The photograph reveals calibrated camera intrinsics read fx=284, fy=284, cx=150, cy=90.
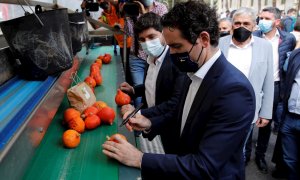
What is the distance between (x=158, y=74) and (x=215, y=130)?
1.07m

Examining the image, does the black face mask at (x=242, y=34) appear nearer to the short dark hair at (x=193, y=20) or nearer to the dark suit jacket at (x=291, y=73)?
the dark suit jacket at (x=291, y=73)

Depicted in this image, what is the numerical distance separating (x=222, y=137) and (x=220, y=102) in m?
0.16

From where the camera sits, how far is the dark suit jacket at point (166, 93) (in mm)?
2146

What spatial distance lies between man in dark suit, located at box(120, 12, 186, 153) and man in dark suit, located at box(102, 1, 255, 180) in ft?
1.92

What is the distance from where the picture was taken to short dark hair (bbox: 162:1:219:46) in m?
1.41

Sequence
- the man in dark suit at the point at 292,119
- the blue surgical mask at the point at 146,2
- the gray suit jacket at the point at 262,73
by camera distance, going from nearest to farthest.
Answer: the gray suit jacket at the point at 262,73 → the man in dark suit at the point at 292,119 → the blue surgical mask at the point at 146,2

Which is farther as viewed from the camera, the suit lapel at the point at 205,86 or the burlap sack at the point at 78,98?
the burlap sack at the point at 78,98

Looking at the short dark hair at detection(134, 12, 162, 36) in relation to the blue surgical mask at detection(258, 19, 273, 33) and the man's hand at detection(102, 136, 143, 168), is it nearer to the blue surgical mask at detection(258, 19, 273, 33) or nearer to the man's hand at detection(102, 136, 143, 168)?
the man's hand at detection(102, 136, 143, 168)

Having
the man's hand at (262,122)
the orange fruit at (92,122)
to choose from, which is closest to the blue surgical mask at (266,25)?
the man's hand at (262,122)

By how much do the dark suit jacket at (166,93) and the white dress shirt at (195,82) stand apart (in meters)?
0.42

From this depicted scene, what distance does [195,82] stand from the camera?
62.2 inches

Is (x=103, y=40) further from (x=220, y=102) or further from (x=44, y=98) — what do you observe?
(x=220, y=102)

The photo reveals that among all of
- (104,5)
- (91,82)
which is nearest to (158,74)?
(91,82)

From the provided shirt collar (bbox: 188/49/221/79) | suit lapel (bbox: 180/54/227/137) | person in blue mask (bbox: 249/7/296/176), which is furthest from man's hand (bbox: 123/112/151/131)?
person in blue mask (bbox: 249/7/296/176)
